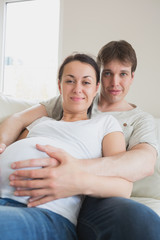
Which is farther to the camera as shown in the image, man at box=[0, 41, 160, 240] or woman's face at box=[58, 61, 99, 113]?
woman's face at box=[58, 61, 99, 113]

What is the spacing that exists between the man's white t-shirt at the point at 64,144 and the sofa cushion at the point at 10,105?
356mm

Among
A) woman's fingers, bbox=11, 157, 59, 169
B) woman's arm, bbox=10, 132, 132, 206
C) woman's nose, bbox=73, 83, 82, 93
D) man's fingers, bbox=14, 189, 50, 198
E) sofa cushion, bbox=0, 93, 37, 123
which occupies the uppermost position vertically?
woman's nose, bbox=73, 83, 82, 93

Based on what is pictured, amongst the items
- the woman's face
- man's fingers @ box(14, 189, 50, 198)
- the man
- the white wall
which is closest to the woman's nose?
the woman's face

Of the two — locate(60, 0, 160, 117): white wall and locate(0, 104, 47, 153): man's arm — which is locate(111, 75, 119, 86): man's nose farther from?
locate(60, 0, 160, 117): white wall

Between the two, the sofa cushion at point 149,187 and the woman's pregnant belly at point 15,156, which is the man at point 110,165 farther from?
the sofa cushion at point 149,187

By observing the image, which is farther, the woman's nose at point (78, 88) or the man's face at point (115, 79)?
the man's face at point (115, 79)

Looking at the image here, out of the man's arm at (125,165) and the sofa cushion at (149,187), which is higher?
the man's arm at (125,165)

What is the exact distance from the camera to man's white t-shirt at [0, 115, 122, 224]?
94 centimetres

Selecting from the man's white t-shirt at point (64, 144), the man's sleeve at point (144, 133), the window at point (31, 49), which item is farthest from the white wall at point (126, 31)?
the man's white t-shirt at point (64, 144)

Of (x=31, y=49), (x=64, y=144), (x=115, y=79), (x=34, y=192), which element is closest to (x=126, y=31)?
(x=115, y=79)

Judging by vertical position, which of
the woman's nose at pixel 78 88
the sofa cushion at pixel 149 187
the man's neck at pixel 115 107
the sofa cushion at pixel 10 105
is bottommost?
the sofa cushion at pixel 149 187

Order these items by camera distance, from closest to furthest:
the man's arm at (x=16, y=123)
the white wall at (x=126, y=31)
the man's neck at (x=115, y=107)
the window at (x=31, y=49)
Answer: the man's arm at (x=16, y=123), the man's neck at (x=115, y=107), the white wall at (x=126, y=31), the window at (x=31, y=49)

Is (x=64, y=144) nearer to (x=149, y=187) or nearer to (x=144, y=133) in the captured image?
(x=144, y=133)

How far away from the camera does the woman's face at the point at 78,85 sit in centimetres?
122
